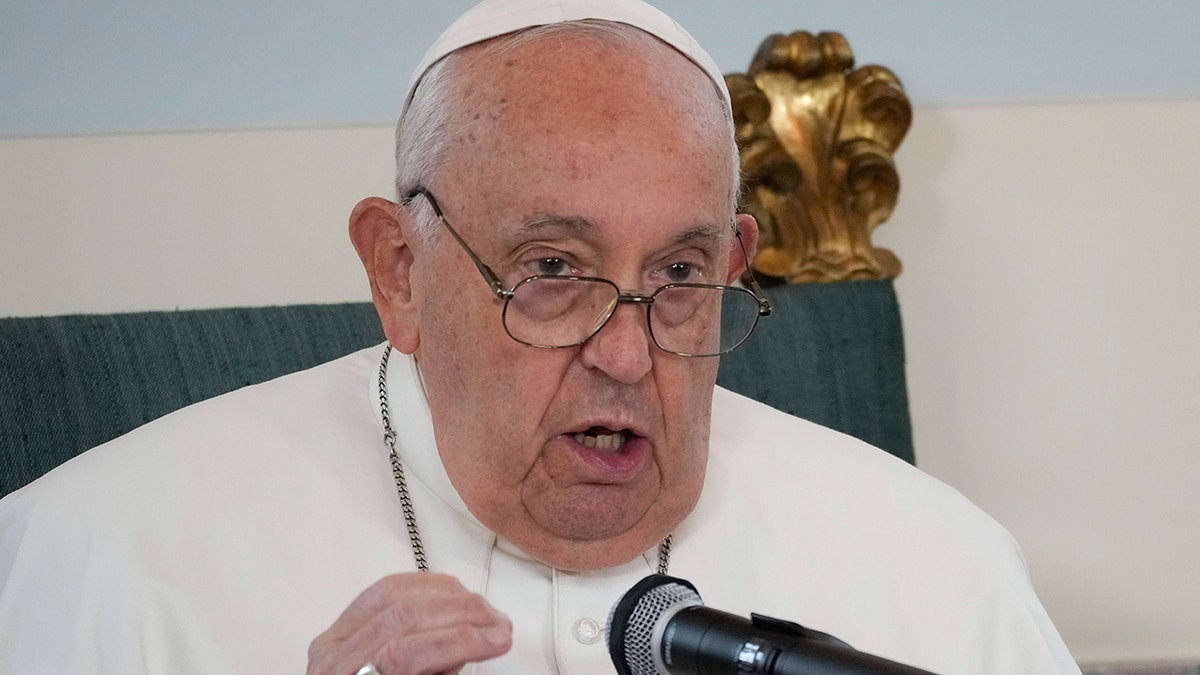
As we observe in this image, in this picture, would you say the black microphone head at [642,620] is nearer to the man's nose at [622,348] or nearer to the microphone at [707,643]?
the microphone at [707,643]

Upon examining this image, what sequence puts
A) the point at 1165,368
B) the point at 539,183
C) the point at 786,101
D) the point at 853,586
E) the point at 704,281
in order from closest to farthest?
the point at 539,183
the point at 704,281
the point at 853,586
the point at 786,101
the point at 1165,368

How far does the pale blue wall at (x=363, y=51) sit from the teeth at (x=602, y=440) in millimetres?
1363

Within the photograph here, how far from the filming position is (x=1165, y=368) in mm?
3613

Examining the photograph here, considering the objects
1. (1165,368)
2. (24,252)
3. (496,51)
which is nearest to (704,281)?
(496,51)

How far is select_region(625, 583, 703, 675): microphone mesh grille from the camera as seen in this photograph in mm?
1388

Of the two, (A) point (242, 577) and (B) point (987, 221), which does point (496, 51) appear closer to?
(A) point (242, 577)

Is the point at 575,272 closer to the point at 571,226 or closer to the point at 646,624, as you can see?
the point at 571,226

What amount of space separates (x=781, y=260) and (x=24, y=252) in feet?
5.36

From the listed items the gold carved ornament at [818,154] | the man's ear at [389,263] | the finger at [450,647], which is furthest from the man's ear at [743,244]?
the finger at [450,647]

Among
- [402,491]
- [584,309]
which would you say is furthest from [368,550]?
[584,309]

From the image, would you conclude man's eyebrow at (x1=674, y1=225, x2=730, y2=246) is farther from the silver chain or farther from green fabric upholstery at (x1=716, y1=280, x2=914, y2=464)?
green fabric upholstery at (x1=716, y1=280, x2=914, y2=464)

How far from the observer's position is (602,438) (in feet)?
6.79

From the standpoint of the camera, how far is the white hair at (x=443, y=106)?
2137mm

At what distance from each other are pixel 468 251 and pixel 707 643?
2.90ft
